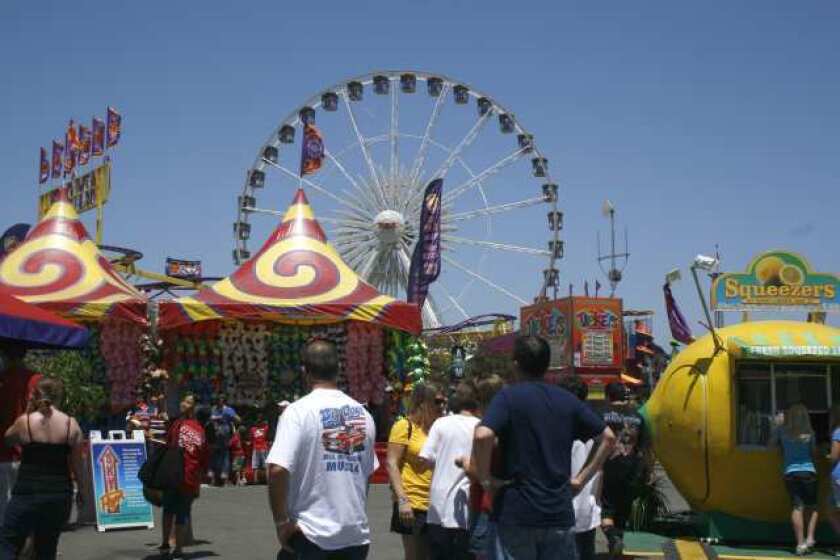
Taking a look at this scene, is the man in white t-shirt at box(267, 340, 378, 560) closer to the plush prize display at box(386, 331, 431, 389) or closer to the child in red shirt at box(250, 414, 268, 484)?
the child in red shirt at box(250, 414, 268, 484)

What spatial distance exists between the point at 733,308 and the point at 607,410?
108 inches

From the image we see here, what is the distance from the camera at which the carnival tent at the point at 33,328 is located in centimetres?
862

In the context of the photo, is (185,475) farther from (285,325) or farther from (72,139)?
(72,139)

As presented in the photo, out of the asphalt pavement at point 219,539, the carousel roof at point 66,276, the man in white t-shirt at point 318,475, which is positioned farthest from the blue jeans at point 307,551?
the carousel roof at point 66,276

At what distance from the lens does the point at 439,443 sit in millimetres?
5863

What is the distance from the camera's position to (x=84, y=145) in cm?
3216

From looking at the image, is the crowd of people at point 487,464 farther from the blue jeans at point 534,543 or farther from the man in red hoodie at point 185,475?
the man in red hoodie at point 185,475

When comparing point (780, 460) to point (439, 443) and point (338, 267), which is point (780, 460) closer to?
point (439, 443)

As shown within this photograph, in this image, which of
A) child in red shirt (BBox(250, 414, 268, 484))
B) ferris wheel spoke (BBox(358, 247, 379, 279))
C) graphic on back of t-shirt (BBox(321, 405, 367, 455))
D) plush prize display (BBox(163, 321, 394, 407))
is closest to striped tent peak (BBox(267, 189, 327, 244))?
plush prize display (BBox(163, 321, 394, 407))

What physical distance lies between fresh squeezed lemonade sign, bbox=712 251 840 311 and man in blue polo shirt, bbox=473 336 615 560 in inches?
253

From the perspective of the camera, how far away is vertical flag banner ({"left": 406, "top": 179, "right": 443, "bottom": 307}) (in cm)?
2194

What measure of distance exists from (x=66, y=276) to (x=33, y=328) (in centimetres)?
773

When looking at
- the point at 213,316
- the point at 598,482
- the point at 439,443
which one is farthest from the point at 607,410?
the point at 213,316

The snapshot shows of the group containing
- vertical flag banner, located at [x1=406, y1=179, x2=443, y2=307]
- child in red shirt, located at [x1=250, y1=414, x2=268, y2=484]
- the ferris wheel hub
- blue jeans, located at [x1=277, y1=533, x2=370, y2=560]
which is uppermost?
the ferris wheel hub
